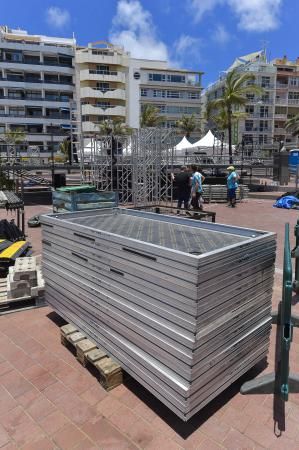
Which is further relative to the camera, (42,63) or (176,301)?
(42,63)

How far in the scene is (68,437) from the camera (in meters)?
2.62

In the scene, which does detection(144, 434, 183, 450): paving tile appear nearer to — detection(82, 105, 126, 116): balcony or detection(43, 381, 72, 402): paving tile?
detection(43, 381, 72, 402): paving tile

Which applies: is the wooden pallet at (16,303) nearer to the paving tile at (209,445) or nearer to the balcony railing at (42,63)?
the paving tile at (209,445)

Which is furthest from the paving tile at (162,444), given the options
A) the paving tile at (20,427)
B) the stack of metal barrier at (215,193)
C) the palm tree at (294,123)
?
the palm tree at (294,123)

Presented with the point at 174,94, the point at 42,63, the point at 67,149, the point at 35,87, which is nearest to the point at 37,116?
the point at 35,87

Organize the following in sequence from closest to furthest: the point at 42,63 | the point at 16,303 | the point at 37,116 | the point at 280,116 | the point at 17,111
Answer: the point at 16,303 → the point at 42,63 → the point at 17,111 → the point at 37,116 → the point at 280,116

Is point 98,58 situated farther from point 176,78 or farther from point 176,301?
point 176,301

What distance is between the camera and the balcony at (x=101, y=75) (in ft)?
171

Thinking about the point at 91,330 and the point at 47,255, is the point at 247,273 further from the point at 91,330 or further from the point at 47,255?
the point at 47,255

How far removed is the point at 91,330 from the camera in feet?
11.8

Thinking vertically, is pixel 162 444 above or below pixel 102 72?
below

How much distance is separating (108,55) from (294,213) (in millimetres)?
49793

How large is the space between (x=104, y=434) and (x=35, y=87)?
61.0 m

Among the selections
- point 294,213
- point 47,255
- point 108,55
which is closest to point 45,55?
point 108,55
